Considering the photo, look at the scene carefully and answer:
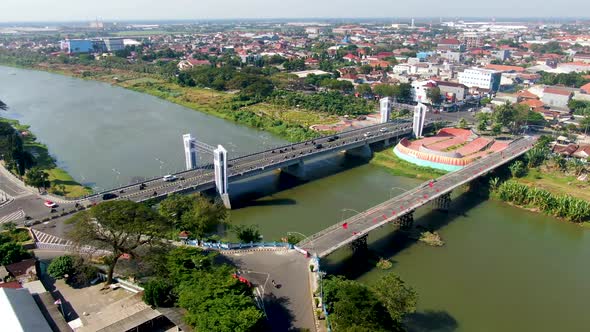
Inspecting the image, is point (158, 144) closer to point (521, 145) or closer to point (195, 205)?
point (195, 205)

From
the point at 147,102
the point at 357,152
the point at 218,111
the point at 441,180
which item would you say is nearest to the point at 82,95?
the point at 147,102

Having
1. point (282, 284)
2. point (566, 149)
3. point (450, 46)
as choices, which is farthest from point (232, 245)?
point (450, 46)

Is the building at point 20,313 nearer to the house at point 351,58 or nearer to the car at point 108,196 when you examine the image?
the car at point 108,196

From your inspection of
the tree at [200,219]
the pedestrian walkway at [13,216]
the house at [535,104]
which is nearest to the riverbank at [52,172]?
the pedestrian walkway at [13,216]

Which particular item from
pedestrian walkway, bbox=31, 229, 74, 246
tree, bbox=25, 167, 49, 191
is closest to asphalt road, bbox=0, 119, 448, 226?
tree, bbox=25, 167, 49, 191

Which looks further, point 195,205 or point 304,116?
point 304,116

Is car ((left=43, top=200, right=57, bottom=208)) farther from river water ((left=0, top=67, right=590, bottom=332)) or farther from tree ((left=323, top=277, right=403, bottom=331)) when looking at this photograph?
tree ((left=323, top=277, right=403, bottom=331))

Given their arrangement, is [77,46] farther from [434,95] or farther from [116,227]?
[116,227]
